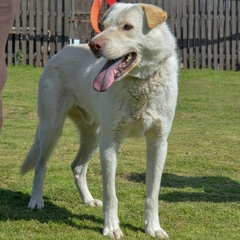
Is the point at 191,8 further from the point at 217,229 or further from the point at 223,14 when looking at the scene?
the point at 217,229

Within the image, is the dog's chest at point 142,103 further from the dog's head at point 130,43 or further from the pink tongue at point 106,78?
the pink tongue at point 106,78

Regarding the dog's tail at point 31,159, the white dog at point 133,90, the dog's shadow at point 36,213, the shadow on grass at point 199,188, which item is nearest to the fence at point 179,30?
the shadow on grass at point 199,188

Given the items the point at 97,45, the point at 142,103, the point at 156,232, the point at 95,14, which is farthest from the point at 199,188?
the point at 97,45

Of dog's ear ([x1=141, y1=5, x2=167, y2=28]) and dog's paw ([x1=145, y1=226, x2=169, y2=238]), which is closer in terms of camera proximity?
dog's ear ([x1=141, y1=5, x2=167, y2=28])

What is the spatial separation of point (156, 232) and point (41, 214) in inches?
46.0

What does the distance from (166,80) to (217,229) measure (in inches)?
49.0

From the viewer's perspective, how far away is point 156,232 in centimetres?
447

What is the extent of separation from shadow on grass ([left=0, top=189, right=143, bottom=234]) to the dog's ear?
63.0 inches

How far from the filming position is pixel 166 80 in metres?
4.48

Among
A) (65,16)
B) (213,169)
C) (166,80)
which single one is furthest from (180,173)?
(65,16)

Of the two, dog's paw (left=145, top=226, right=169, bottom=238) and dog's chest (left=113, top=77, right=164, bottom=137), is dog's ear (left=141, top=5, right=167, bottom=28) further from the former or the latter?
dog's paw (left=145, top=226, right=169, bottom=238)

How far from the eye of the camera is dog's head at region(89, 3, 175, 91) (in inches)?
164

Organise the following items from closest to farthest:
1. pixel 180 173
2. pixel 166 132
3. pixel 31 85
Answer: pixel 166 132
pixel 180 173
pixel 31 85

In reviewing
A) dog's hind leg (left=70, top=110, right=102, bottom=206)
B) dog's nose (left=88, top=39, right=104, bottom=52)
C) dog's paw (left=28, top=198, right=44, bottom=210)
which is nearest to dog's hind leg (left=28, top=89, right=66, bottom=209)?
dog's paw (left=28, top=198, right=44, bottom=210)
